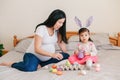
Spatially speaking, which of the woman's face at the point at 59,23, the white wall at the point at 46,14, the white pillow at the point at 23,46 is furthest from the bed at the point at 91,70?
the woman's face at the point at 59,23

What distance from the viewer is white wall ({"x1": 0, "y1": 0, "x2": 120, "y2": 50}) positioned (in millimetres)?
3195

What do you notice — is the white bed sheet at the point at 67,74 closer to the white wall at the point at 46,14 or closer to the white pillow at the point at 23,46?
the white pillow at the point at 23,46

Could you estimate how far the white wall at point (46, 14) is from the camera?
3195mm

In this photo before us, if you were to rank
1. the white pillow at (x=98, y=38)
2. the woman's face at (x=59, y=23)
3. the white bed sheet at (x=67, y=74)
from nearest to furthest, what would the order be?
1. the white bed sheet at (x=67, y=74)
2. the woman's face at (x=59, y=23)
3. the white pillow at (x=98, y=38)

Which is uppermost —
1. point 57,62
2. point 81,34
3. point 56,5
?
point 56,5

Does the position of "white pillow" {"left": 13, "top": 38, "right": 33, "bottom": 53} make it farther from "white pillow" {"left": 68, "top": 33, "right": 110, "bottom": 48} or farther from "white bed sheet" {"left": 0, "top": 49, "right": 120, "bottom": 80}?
"white bed sheet" {"left": 0, "top": 49, "right": 120, "bottom": 80}

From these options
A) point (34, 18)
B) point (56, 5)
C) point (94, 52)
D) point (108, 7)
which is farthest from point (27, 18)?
point (94, 52)

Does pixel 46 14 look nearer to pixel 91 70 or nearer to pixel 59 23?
pixel 59 23

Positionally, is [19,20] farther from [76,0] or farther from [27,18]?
[76,0]

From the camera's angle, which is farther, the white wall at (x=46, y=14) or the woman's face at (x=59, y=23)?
the white wall at (x=46, y=14)

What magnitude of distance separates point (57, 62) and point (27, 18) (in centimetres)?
139

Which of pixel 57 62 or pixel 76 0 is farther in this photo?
pixel 76 0

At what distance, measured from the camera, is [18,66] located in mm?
2041

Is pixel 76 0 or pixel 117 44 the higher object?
pixel 76 0
